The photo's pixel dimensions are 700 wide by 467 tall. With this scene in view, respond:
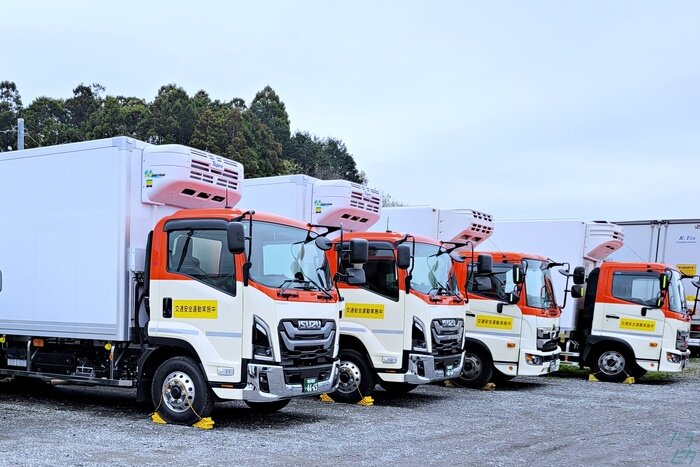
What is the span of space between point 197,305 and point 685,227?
1504 centimetres

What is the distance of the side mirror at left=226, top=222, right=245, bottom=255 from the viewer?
748 centimetres

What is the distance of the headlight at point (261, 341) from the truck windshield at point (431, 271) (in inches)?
119

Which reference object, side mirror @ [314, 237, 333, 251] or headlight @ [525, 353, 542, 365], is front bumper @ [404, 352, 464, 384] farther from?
headlight @ [525, 353, 542, 365]

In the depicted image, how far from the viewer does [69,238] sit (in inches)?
349

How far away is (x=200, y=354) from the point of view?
7988 millimetres

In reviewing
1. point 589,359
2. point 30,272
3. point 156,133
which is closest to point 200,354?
point 30,272

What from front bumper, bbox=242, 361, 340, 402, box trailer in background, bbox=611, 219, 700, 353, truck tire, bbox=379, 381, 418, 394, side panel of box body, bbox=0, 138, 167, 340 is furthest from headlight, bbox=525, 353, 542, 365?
box trailer in background, bbox=611, 219, 700, 353

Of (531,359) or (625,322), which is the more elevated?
(625,322)

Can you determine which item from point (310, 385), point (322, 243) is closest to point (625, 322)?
point (322, 243)

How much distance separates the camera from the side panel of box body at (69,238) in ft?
28.0

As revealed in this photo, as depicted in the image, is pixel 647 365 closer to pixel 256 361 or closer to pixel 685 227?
pixel 685 227

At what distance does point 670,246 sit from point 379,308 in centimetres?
1191

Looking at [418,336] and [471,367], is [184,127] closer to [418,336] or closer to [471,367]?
[471,367]

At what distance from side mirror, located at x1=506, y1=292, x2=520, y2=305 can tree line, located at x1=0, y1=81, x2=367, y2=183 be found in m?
28.5
